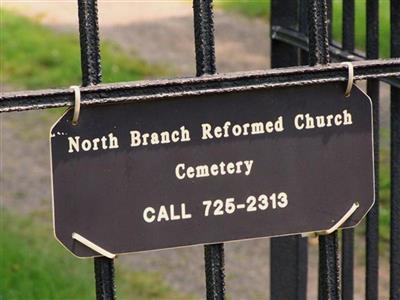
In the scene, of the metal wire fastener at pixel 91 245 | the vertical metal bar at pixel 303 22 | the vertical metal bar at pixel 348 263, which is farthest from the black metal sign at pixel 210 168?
the vertical metal bar at pixel 303 22

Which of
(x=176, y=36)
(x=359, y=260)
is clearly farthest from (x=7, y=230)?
(x=176, y=36)

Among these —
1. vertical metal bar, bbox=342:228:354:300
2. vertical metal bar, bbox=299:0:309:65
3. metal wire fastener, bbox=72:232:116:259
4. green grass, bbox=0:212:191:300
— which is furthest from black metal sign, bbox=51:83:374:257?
green grass, bbox=0:212:191:300

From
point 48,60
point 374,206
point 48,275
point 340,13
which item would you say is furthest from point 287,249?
point 340,13

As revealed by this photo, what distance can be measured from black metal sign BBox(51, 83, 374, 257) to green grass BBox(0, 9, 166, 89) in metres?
6.16

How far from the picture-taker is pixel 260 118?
2305 millimetres

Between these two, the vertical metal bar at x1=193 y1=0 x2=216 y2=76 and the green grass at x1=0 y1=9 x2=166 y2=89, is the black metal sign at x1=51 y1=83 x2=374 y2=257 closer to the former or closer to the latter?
the vertical metal bar at x1=193 y1=0 x2=216 y2=76

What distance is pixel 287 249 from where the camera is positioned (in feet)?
11.7

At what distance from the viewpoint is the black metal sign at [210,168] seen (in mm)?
2221

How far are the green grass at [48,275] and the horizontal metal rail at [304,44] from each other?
200 cm

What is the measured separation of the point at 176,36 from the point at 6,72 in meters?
1.99

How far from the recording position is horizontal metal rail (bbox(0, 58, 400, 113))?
7.24 feet

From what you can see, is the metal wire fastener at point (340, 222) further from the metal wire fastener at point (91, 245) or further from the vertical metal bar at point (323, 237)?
the metal wire fastener at point (91, 245)

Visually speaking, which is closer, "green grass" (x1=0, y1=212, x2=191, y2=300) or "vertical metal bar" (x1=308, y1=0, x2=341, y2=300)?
"vertical metal bar" (x1=308, y1=0, x2=341, y2=300)

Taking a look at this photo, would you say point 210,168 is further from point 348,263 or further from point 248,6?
point 248,6
